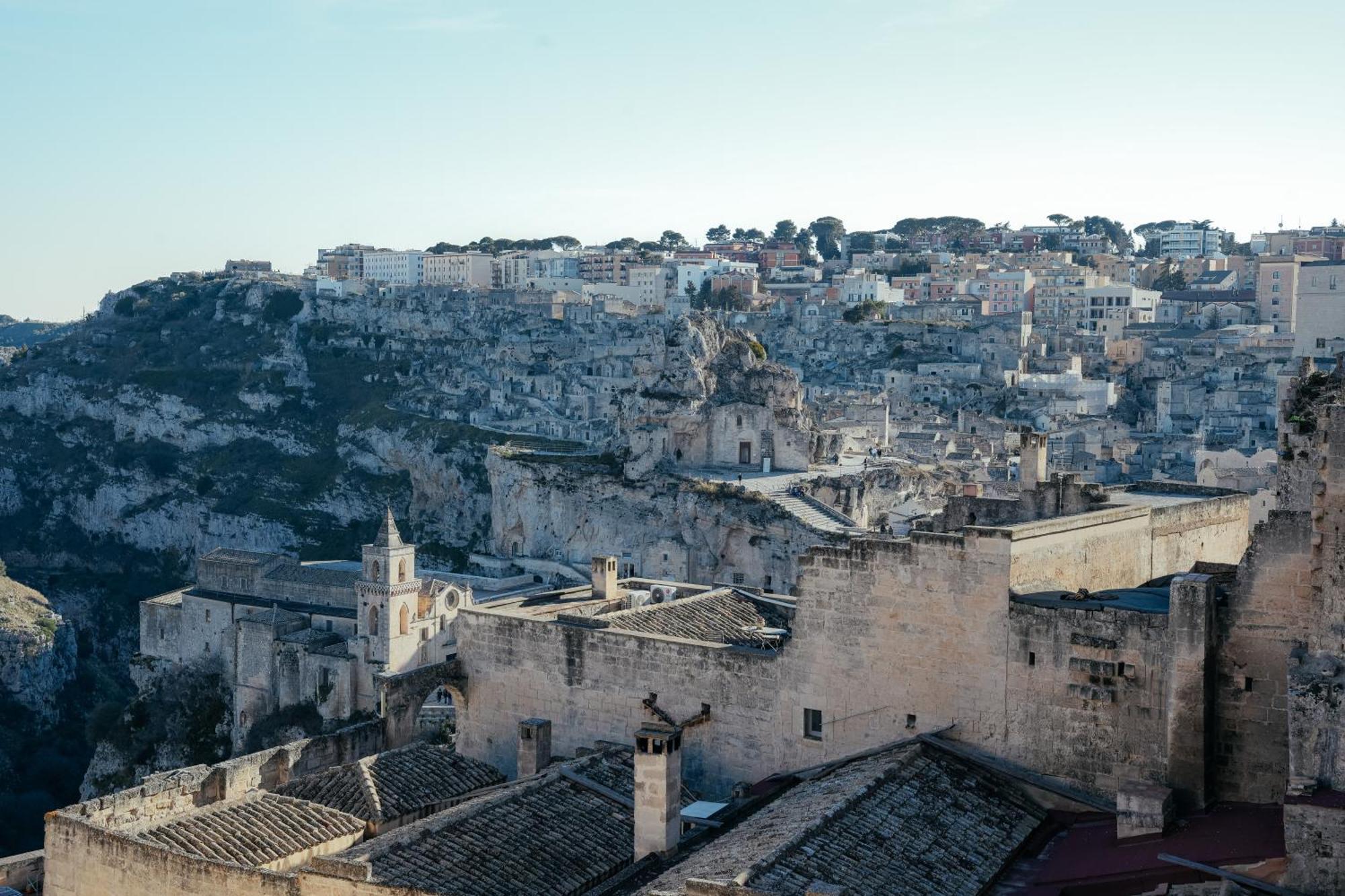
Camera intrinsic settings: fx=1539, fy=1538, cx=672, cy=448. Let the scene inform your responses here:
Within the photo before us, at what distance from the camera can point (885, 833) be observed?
51.0ft

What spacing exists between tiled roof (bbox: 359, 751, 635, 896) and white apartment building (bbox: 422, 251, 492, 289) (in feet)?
486

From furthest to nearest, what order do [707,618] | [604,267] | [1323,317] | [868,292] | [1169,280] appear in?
1. [604,267]
2. [1169,280]
3. [868,292]
4. [1323,317]
5. [707,618]

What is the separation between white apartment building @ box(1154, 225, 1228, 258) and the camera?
180 meters

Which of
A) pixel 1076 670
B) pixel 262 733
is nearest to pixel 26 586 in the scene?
pixel 262 733

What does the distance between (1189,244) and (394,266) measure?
92.7 m

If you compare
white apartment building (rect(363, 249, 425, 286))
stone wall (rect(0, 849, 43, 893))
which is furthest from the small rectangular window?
white apartment building (rect(363, 249, 425, 286))

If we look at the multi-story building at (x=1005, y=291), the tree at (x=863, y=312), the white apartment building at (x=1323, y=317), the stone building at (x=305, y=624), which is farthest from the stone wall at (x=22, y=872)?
the multi-story building at (x=1005, y=291)

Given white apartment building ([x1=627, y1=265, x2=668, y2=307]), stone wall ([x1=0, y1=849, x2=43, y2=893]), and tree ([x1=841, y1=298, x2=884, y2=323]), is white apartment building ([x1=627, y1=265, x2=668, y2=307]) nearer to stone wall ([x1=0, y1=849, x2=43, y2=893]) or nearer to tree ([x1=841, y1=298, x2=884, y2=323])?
tree ([x1=841, y1=298, x2=884, y2=323])

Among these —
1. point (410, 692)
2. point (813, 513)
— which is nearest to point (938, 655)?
point (410, 692)

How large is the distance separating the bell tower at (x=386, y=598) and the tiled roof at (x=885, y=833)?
44556 mm

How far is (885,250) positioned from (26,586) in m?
106

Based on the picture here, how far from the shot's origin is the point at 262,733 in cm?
6450

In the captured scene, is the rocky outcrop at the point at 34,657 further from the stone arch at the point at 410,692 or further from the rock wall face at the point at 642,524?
the stone arch at the point at 410,692

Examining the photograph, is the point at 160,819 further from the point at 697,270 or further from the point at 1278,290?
the point at 697,270
